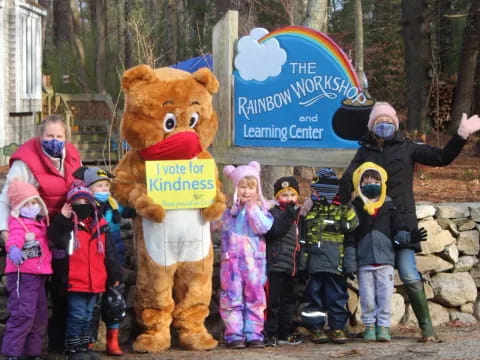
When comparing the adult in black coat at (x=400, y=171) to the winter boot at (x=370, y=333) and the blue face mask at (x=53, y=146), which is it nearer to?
the winter boot at (x=370, y=333)

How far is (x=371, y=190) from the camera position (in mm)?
5805

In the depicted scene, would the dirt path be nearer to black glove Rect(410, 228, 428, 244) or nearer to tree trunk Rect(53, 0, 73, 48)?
black glove Rect(410, 228, 428, 244)

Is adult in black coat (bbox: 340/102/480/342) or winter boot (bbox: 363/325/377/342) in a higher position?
adult in black coat (bbox: 340/102/480/342)

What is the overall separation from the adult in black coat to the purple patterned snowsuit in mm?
753

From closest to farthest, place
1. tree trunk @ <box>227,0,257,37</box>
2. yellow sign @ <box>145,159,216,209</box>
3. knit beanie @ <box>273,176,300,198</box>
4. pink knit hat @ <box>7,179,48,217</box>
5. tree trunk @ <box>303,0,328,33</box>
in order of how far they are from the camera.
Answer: pink knit hat @ <box>7,179,48,217</box>
yellow sign @ <box>145,159,216,209</box>
knit beanie @ <box>273,176,300,198</box>
tree trunk @ <box>227,0,257,37</box>
tree trunk @ <box>303,0,328,33</box>

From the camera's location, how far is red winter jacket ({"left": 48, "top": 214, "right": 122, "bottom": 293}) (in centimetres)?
505

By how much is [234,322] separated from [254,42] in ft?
7.50

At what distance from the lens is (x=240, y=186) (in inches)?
226

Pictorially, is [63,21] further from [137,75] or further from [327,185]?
[327,185]

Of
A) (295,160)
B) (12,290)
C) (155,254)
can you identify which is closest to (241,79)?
(295,160)

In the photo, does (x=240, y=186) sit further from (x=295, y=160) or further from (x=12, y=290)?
(x=12, y=290)

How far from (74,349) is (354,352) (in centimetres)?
194

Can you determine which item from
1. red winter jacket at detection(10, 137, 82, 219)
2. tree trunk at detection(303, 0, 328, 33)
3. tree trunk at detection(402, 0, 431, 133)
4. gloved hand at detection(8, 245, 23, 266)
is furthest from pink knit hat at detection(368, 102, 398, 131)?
tree trunk at detection(402, 0, 431, 133)

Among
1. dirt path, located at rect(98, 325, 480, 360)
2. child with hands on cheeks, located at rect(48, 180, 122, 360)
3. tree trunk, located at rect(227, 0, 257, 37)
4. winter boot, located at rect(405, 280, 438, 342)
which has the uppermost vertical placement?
tree trunk, located at rect(227, 0, 257, 37)
